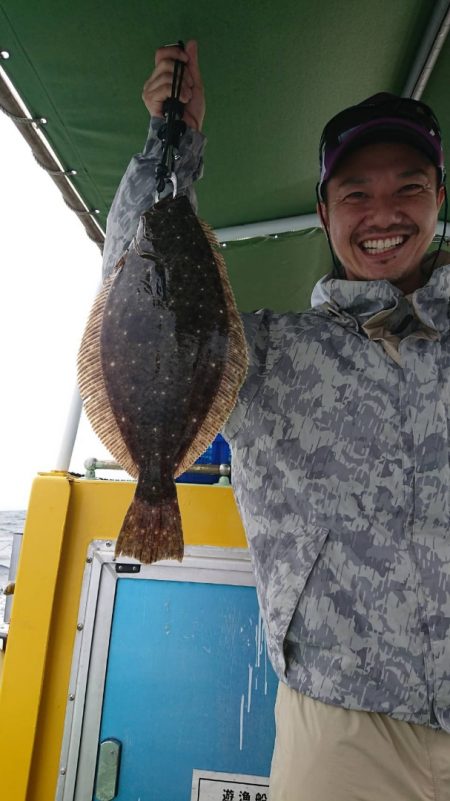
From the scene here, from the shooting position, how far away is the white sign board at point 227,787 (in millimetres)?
2531

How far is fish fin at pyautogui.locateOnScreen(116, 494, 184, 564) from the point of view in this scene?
5.28 feet

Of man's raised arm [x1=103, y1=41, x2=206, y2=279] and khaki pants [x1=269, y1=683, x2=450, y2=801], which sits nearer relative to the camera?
khaki pants [x1=269, y1=683, x2=450, y2=801]

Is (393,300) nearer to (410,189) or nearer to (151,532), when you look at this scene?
(410,189)

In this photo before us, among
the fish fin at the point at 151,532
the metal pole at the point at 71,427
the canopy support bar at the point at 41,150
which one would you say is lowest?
the fish fin at the point at 151,532

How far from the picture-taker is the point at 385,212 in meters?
2.36

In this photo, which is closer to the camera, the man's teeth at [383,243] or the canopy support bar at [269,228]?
the man's teeth at [383,243]

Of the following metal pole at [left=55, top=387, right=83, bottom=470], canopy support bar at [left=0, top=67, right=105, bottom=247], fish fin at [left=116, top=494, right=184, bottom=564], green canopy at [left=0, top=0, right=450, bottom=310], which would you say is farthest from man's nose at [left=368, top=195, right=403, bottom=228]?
metal pole at [left=55, top=387, right=83, bottom=470]

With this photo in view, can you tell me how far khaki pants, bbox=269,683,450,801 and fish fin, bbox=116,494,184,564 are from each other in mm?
623

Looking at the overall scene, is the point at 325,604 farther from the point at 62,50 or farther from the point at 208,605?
the point at 62,50

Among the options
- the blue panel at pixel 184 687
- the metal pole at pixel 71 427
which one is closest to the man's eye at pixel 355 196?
the blue panel at pixel 184 687

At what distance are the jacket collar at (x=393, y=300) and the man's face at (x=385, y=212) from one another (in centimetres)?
21

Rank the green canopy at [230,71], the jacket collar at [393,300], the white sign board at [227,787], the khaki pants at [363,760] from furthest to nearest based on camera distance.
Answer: the green canopy at [230,71] → the white sign board at [227,787] → the jacket collar at [393,300] → the khaki pants at [363,760]

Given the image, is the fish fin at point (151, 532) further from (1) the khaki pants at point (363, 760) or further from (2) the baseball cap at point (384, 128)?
(2) the baseball cap at point (384, 128)

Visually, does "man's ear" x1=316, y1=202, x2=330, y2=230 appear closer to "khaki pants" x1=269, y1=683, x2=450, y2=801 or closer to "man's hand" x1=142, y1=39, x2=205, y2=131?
"man's hand" x1=142, y1=39, x2=205, y2=131
